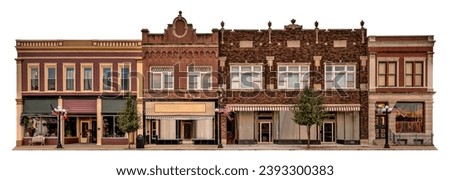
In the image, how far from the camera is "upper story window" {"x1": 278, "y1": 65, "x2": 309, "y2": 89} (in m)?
46.6

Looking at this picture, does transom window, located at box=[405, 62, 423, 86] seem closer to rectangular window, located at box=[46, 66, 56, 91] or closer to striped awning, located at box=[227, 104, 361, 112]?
striped awning, located at box=[227, 104, 361, 112]

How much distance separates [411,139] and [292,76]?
9134mm

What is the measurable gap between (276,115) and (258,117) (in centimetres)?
128

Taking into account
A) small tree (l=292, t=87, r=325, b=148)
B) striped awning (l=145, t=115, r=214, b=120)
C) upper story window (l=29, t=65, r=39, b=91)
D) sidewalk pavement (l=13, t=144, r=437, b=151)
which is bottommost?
sidewalk pavement (l=13, t=144, r=437, b=151)

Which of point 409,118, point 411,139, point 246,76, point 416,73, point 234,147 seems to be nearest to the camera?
point 234,147

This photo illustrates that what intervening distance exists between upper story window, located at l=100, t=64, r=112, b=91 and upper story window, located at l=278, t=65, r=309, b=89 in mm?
11676

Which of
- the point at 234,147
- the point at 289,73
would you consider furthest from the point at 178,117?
the point at 289,73

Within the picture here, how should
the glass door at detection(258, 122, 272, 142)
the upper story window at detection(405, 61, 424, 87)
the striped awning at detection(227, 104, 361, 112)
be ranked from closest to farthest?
the upper story window at detection(405, 61, 424, 87)
the striped awning at detection(227, 104, 361, 112)
the glass door at detection(258, 122, 272, 142)

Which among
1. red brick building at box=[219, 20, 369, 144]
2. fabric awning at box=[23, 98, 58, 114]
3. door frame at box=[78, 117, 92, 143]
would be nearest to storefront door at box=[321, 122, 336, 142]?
red brick building at box=[219, 20, 369, 144]

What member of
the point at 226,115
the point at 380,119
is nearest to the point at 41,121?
the point at 226,115

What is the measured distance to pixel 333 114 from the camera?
4706cm

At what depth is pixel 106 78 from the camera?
46.3 meters

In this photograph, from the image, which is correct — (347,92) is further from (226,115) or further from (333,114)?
(226,115)

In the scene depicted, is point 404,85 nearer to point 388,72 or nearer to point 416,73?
point 416,73
